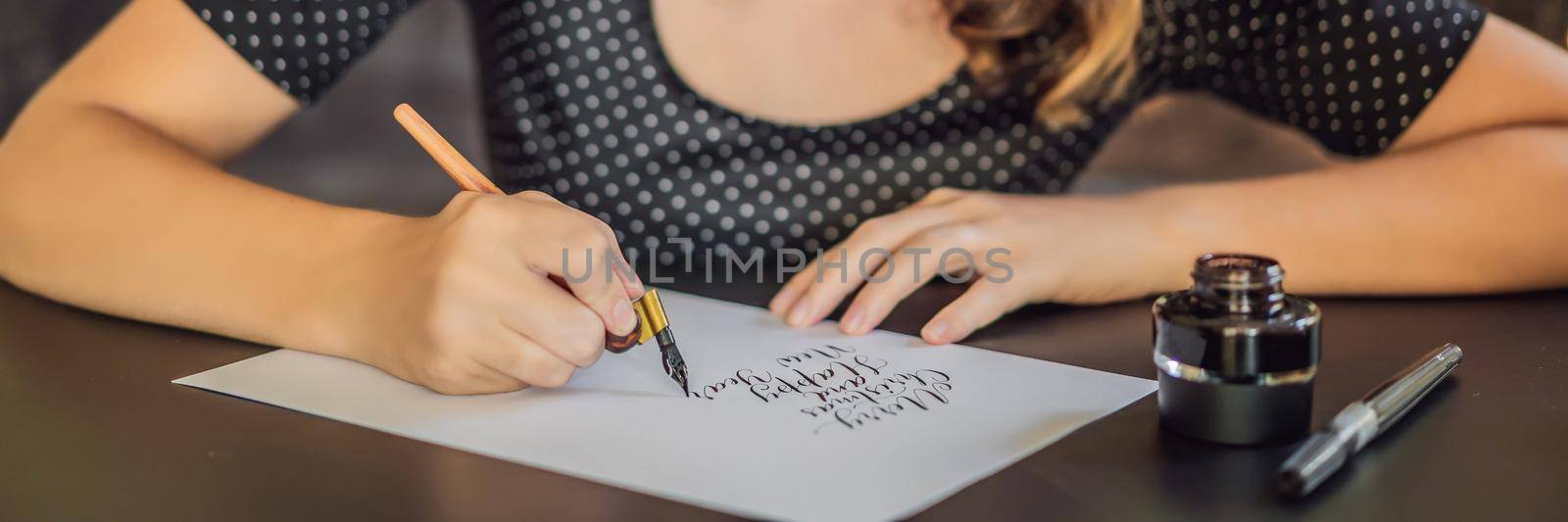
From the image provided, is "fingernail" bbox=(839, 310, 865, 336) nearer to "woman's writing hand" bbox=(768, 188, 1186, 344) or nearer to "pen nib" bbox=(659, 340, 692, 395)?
"woman's writing hand" bbox=(768, 188, 1186, 344)

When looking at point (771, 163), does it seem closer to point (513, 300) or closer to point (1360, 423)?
point (513, 300)

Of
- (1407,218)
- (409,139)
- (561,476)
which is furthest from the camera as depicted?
(409,139)

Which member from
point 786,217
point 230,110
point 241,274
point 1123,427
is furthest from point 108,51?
point 1123,427

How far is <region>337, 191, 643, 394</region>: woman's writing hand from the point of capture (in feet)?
1.83

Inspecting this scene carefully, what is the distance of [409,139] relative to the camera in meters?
1.34

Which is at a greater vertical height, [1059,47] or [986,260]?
[1059,47]

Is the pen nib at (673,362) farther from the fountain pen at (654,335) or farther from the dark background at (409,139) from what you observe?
the dark background at (409,139)

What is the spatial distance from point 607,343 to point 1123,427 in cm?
24

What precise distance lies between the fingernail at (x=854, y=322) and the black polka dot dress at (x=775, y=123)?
295mm

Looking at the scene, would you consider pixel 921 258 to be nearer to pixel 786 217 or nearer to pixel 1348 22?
pixel 786 217

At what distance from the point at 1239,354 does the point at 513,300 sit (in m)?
0.32

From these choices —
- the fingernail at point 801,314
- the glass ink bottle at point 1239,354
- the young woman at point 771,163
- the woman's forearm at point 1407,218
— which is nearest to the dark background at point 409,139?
the young woman at point 771,163

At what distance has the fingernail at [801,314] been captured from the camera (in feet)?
2.31

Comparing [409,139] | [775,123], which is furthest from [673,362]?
[409,139]
